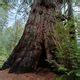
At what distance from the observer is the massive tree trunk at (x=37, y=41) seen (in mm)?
5574

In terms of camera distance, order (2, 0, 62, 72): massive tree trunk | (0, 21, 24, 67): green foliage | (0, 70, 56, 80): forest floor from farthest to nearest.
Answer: (0, 21, 24, 67): green foliage < (2, 0, 62, 72): massive tree trunk < (0, 70, 56, 80): forest floor

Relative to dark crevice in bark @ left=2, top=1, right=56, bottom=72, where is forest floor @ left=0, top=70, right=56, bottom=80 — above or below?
below

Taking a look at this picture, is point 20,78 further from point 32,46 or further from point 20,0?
point 20,0

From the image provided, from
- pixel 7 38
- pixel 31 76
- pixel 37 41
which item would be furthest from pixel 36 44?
pixel 7 38

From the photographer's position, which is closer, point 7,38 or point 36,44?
point 36,44

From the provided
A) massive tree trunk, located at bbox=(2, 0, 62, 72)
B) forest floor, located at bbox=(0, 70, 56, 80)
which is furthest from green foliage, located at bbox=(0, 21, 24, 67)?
forest floor, located at bbox=(0, 70, 56, 80)

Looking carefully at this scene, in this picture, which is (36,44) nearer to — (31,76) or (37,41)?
(37,41)

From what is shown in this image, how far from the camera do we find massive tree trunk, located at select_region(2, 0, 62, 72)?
18.3 ft

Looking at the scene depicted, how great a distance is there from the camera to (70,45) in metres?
4.62

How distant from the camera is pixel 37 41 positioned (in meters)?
5.67

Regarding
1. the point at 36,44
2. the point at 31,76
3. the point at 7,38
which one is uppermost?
the point at 7,38

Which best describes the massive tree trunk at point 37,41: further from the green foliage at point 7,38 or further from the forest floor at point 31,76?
the green foliage at point 7,38

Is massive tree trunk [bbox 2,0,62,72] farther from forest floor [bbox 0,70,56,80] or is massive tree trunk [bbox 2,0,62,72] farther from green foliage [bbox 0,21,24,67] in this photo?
green foliage [bbox 0,21,24,67]

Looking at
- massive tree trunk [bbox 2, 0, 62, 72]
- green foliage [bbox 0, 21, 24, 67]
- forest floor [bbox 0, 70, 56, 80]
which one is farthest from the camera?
green foliage [bbox 0, 21, 24, 67]
